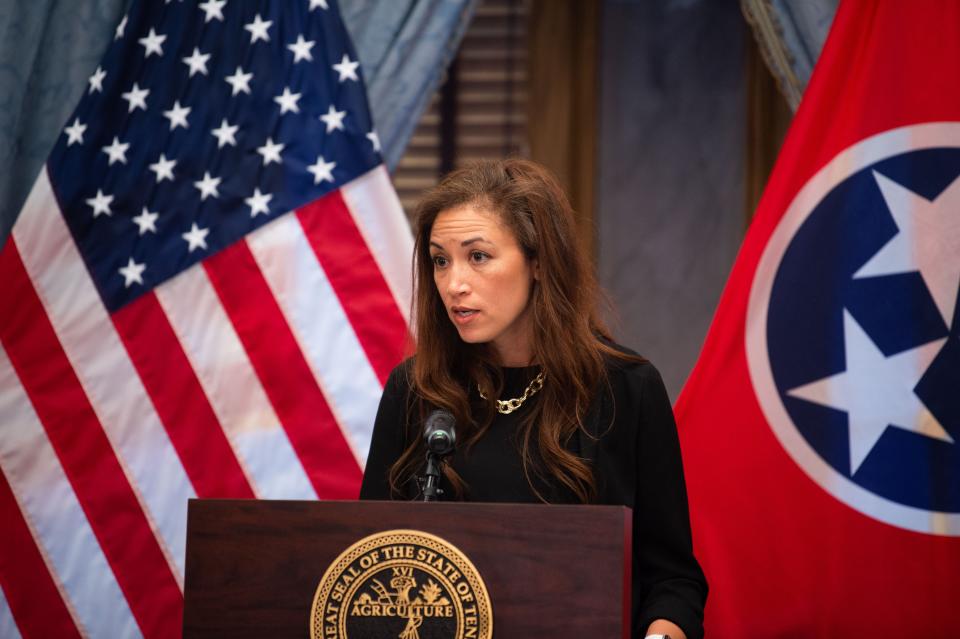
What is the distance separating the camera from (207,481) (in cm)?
318

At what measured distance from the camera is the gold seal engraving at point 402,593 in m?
1.56

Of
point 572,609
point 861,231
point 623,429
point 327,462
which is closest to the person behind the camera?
point 572,609

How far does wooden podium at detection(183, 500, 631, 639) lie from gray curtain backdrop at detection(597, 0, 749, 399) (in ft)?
7.55

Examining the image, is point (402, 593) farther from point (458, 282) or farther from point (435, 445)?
point (458, 282)

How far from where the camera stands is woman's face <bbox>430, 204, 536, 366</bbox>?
2.07 metres

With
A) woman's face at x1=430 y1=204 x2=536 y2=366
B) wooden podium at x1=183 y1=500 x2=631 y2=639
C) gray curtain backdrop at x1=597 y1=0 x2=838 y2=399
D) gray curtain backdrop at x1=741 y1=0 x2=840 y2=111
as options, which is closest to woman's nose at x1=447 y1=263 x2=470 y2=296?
woman's face at x1=430 y1=204 x2=536 y2=366

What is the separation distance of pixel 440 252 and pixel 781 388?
1.14m

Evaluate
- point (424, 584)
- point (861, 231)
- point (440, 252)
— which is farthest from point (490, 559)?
point (861, 231)

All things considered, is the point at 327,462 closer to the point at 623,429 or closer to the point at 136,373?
the point at 136,373

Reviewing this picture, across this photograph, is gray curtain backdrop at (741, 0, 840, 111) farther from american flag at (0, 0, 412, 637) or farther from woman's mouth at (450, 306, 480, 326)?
woman's mouth at (450, 306, 480, 326)

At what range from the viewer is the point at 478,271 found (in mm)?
2082

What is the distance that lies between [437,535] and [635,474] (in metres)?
0.64

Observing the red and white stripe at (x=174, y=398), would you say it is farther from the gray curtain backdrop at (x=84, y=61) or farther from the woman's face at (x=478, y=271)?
the woman's face at (x=478, y=271)

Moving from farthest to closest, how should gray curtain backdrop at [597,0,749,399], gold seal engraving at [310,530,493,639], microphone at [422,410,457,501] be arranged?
1. gray curtain backdrop at [597,0,749,399]
2. microphone at [422,410,457,501]
3. gold seal engraving at [310,530,493,639]
